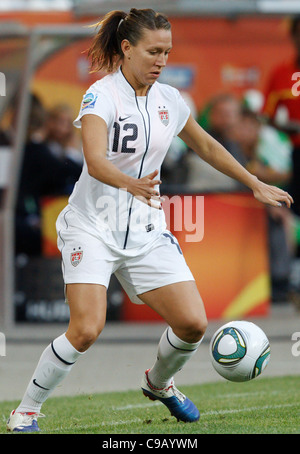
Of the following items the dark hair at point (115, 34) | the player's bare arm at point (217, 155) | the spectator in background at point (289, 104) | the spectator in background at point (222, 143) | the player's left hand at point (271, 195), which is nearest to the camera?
the dark hair at point (115, 34)

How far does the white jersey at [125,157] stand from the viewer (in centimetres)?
605

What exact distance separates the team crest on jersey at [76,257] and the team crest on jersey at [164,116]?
3.10ft

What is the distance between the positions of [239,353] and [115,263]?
93 centimetres

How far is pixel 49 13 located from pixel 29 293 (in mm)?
7151

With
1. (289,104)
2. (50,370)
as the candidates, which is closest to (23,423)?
(50,370)

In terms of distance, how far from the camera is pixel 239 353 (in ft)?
20.3

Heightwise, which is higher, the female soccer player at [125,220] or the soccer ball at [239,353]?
the female soccer player at [125,220]

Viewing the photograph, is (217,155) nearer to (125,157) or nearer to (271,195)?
(271,195)

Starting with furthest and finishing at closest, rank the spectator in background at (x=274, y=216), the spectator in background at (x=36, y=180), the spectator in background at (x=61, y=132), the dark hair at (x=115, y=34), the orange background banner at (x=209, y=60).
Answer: the orange background banner at (x=209, y=60) → the spectator in background at (x=274, y=216) → the spectator in background at (x=61, y=132) → the spectator in background at (x=36, y=180) → the dark hair at (x=115, y=34)

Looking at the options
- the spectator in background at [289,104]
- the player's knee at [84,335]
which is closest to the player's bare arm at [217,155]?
the player's knee at [84,335]

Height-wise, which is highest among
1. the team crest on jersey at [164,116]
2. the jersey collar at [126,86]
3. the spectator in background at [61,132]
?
the jersey collar at [126,86]

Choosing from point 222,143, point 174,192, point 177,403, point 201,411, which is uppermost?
point 222,143

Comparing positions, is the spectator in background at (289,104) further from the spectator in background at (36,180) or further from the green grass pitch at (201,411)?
the green grass pitch at (201,411)
